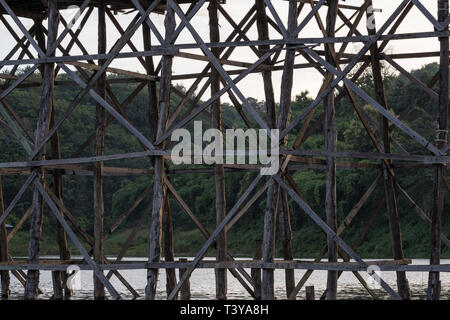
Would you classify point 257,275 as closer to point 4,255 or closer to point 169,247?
point 169,247

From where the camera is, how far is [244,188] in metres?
61.3

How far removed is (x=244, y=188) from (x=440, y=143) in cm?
4319

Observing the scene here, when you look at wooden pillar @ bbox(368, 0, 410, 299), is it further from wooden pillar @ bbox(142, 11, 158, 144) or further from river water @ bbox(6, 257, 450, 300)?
wooden pillar @ bbox(142, 11, 158, 144)

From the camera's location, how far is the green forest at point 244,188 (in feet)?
173

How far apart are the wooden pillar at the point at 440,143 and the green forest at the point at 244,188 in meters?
25.6

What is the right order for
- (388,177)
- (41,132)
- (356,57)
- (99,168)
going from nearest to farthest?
(356,57) < (41,132) < (388,177) < (99,168)

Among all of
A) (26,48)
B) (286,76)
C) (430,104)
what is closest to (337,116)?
(430,104)

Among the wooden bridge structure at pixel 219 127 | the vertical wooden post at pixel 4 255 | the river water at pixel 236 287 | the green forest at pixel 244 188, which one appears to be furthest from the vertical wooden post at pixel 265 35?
the green forest at pixel 244 188

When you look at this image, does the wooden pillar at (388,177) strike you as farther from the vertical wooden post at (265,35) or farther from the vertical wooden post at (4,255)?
the vertical wooden post at (4,255)

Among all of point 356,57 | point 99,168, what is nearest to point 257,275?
point 99,168

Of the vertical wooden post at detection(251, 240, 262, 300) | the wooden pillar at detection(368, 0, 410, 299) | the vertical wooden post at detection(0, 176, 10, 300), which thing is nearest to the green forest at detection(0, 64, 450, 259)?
the vertical wooden post at detection(251, 240, 262, 300)

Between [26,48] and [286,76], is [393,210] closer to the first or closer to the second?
[286,76]
